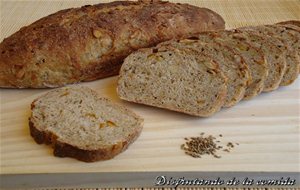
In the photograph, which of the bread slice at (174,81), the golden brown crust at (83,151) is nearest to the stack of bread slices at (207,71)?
the bread slice at (174,81)

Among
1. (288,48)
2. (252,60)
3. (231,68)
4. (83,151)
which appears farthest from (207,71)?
(83,151)

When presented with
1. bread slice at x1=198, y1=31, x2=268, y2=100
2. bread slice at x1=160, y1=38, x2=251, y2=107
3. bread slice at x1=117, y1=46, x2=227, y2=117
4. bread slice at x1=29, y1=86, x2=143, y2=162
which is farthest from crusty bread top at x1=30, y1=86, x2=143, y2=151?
bread slice at x1=198, y1=31, x2=268, y2=100

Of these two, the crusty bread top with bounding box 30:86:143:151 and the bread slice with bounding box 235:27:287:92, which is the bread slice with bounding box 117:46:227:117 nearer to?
the crusty bread top with bounding box 30:86:143:151

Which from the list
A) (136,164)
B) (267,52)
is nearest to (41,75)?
(136,164)

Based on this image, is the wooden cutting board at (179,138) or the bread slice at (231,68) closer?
the wooden cutting board at (179,138)

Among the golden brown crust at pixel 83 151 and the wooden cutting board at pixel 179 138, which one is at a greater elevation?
the golden brown crust at pixel 83 151

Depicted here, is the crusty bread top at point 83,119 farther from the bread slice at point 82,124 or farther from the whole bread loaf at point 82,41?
the whole bread loaf at point 82,41

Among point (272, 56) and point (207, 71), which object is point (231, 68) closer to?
point (207, 71)
